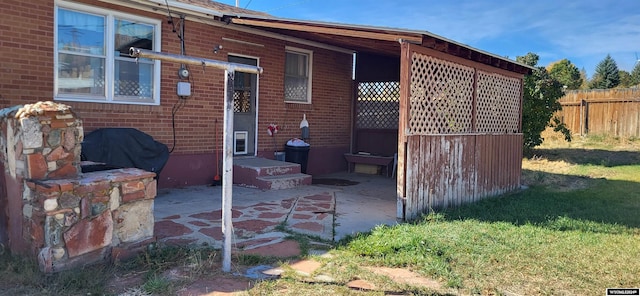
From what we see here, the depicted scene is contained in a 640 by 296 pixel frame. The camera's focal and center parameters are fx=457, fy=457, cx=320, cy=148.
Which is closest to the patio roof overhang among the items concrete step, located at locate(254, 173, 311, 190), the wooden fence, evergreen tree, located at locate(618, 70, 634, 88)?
concrete step, located at locate(254, 173, 311, 190)

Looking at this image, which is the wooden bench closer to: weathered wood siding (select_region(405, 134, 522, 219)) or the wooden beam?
weathered wood siding (select_region(405, 134, 522, 219))

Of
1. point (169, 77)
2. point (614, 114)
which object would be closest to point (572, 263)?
point (169, 77)

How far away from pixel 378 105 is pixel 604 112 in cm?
1202

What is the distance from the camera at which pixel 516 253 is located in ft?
15.0

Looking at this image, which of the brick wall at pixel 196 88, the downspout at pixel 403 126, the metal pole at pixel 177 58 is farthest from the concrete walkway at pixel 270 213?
the metal pole at pixel 177 58

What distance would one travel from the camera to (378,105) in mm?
11586

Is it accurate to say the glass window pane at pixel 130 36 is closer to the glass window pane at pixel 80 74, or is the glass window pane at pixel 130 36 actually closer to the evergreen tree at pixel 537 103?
the glass window pane at pixel 80 74

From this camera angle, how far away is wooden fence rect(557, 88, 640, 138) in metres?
17.5

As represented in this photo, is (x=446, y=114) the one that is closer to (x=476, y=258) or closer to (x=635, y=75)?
(x=476, y=258)

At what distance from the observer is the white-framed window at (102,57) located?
6.64m

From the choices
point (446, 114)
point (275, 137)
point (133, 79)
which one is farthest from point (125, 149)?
point (446, 114)

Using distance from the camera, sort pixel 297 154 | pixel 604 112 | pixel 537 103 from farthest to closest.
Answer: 1. pixel 604 112
2. pixel 537 103
3. pixel 297 154

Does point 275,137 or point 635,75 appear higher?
point 635,75

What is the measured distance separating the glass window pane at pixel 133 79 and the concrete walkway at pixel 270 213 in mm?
1689
